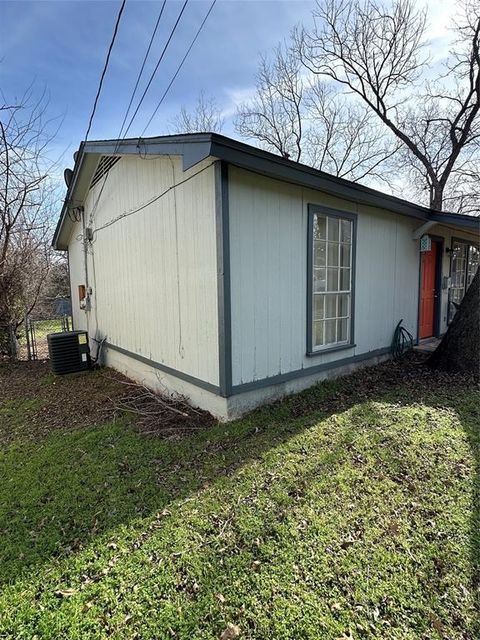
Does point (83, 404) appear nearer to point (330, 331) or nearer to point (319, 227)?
point (330, 331)

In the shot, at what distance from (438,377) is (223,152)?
15.3 ft

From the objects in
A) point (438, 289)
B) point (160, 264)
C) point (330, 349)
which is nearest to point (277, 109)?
point (438, 289)

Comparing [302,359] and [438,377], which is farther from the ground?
[302,359]

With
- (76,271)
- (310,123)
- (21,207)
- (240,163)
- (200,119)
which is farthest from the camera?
(310,123)

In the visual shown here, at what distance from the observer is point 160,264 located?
5.07 metres

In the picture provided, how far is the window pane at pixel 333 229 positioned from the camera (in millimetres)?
5130

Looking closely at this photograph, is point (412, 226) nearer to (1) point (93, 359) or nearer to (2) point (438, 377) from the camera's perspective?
(2) point (438, 377)

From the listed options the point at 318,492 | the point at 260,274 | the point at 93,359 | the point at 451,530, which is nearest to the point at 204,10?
the point at 260,274

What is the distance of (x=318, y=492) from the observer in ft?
9.01

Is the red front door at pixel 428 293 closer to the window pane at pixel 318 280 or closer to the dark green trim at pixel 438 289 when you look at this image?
the dark green trim at pixel 438 289

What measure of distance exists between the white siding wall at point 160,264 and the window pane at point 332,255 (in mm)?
2080

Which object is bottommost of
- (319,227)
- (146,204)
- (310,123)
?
(319,227)

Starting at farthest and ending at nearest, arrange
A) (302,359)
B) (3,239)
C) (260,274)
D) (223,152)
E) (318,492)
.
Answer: (3,239), (302,359), (260,274), (223,152), (318,492)

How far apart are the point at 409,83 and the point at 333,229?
49.4 ft
